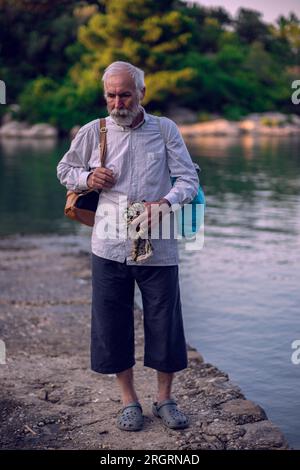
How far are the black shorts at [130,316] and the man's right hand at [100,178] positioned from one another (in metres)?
0.35

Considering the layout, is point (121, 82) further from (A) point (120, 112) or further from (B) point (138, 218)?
(B) point (138, 218)

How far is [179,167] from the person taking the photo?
3334 mm

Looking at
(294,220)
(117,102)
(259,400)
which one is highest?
(117,102)

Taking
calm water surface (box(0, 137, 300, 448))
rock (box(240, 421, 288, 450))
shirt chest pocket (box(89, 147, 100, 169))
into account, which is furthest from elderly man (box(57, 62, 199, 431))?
calm water surface (box(0, 137, 300, 448))

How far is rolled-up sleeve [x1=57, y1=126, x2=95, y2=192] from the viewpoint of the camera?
3381mm

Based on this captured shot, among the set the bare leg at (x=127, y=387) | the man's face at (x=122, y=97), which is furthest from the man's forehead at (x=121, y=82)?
the bare leg at (x=127, y=387)

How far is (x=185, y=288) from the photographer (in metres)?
6.90

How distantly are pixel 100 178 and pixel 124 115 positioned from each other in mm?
295

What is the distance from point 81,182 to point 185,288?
145 inches

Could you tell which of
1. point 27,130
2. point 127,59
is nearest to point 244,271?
point 127,59

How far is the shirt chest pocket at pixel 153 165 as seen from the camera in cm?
333
